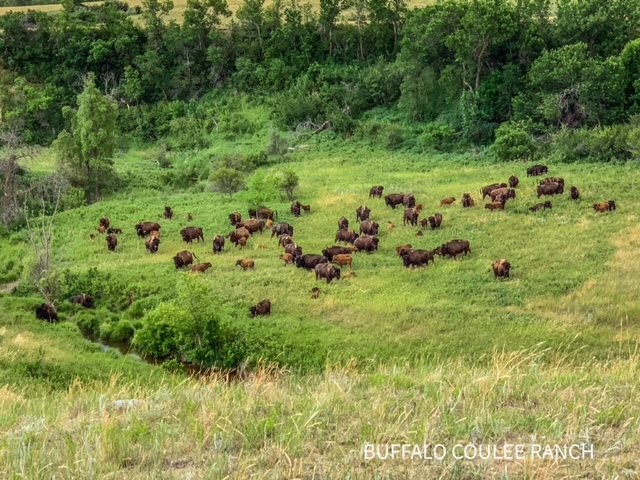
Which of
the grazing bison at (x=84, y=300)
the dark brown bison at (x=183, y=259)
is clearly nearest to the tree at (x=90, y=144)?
the dark brown bison at (x=183, y=259)

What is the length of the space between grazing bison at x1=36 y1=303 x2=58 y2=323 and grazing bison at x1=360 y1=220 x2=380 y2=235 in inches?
549

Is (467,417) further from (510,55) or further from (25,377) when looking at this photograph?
(510,55)

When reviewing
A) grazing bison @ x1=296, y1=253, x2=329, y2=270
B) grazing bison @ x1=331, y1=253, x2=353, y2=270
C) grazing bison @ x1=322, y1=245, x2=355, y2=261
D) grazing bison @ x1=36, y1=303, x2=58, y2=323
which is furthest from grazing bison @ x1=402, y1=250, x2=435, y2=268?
grazing bison @ x1=36, y1=303, x2=58, y2=323

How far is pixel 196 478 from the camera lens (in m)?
5.13

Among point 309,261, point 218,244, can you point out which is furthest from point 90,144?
point 309,261

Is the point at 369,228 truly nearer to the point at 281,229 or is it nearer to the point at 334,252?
the point at 334,252

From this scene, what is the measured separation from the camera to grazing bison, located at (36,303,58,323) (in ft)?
78.4

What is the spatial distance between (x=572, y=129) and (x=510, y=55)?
414 inches

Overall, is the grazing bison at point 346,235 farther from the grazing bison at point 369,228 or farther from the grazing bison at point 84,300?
the grazing bison at point 84,300

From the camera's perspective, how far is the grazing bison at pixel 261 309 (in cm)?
2250

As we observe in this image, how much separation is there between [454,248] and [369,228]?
4.97 m

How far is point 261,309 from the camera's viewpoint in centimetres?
2248

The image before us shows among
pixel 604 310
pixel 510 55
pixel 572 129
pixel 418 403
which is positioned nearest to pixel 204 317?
pixel 604 310

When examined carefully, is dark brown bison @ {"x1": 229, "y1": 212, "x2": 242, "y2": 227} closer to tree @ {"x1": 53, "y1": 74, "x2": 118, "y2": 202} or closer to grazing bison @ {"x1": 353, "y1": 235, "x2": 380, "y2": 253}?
grazing bison @ {"x1": 353, "y1": 235, "x2": 380, "y2": 253}
